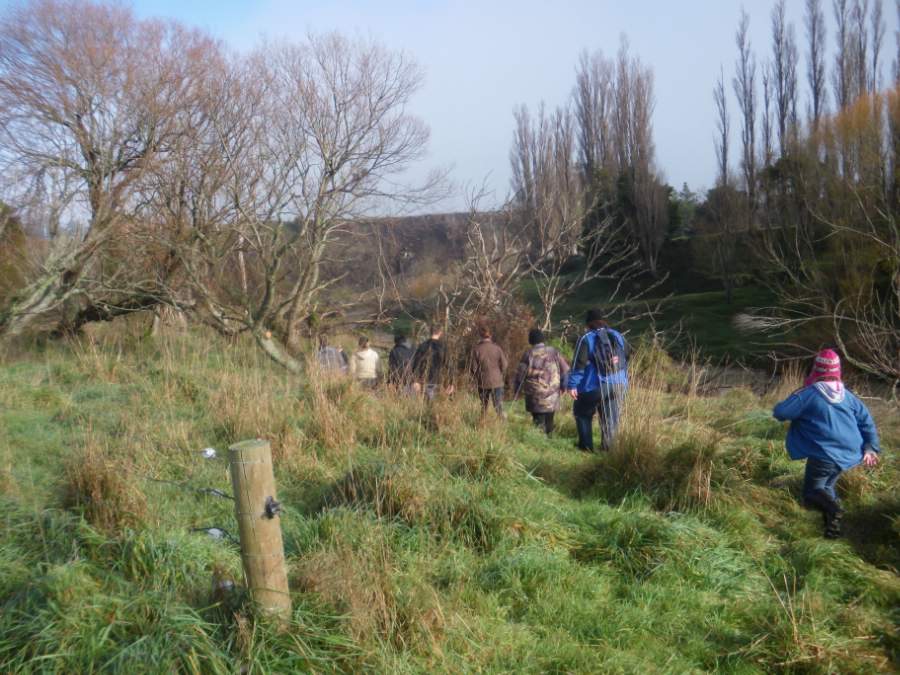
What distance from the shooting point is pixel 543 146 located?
29797mm

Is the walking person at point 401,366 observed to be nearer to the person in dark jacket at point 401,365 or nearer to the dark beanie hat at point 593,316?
the person in dark jacket at point 401,365

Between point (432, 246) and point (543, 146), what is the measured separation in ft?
24.4

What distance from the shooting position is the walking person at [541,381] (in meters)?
7.87

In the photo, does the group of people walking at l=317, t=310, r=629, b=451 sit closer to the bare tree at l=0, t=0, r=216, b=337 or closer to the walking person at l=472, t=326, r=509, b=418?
the walking person at l=472, t=326, r=509, b=418

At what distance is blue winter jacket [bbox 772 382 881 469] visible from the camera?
5199 mm

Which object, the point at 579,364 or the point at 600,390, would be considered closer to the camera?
the point at 600,390

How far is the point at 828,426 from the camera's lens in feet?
17.0

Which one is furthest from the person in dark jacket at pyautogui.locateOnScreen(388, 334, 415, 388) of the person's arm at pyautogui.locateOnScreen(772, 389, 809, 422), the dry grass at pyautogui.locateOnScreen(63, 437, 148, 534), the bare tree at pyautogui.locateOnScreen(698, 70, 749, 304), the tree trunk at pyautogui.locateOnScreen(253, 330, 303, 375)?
the bare tree at pyautogui.locateOnScreen(698, 70, 749, 304)

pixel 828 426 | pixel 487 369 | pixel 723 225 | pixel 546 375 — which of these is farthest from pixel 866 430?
pixel 723 225

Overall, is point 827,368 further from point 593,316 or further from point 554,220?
point 554,220

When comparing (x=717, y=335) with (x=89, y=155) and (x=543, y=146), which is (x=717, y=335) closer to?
(x=543, y=146)

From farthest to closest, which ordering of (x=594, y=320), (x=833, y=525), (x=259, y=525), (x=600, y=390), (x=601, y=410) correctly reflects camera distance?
(x=601, y=410) < (x=594, y=320) < (x=600, y=390) < (x=833, y=525) < (x=259, y=525)

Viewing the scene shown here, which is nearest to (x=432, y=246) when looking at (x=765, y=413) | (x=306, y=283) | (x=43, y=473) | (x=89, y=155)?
(x=306, y=283)

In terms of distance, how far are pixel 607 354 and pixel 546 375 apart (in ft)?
3.34
